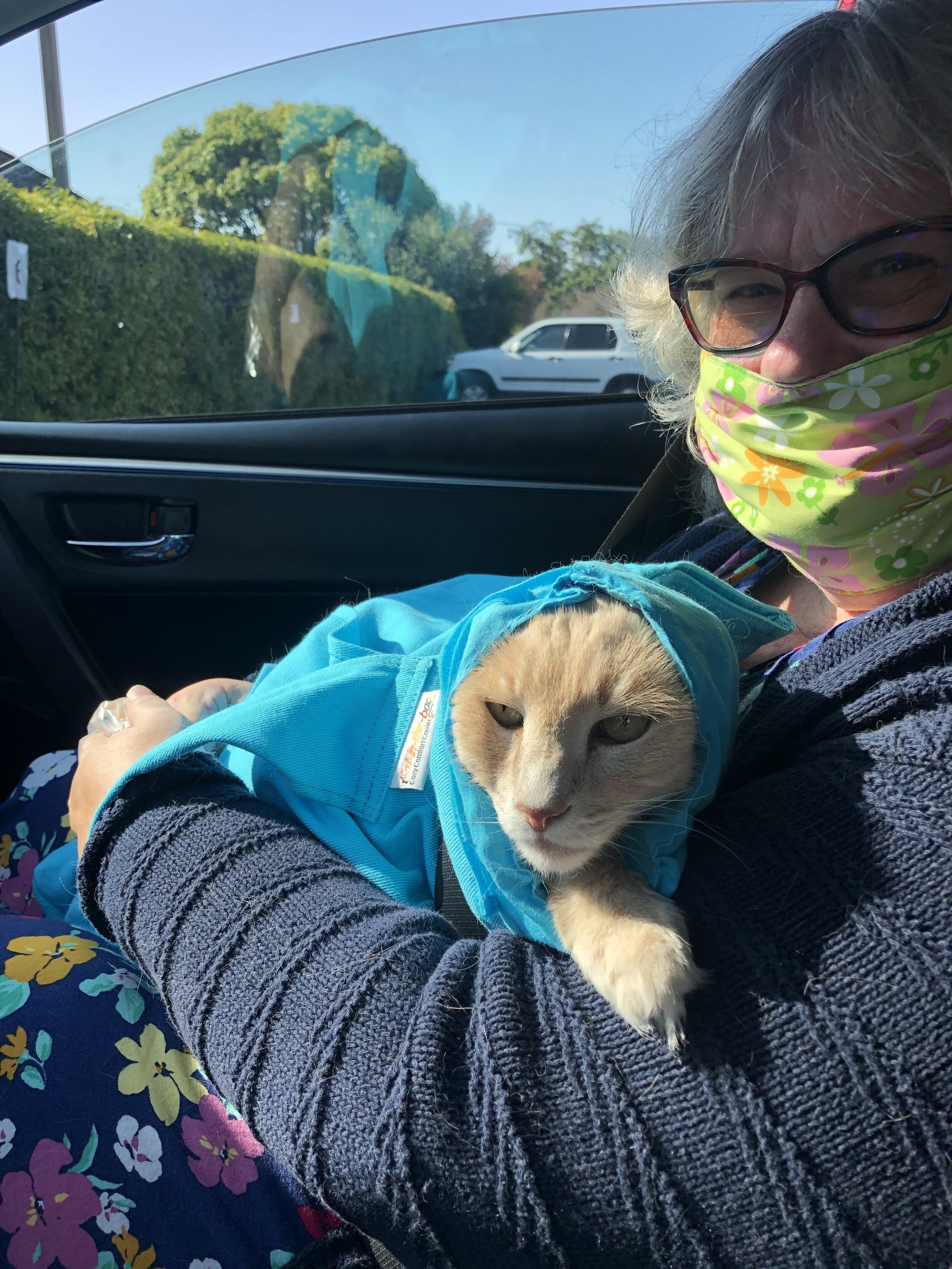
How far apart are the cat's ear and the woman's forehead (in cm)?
56

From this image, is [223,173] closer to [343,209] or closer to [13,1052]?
[343,209]

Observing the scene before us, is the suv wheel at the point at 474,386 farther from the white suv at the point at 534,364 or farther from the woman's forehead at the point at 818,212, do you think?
the woman's forehead at the point at 818,212

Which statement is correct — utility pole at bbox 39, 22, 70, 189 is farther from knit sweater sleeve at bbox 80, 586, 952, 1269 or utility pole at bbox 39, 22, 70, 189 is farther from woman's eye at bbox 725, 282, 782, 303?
knit sweater sleeve at bbox 80, 586, 952, 1269

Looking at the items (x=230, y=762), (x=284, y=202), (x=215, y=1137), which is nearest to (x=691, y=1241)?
(x=215, y=1137)

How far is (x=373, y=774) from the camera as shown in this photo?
157cm

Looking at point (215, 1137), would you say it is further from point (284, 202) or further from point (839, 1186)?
point (284, 202)

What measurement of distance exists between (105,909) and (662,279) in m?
1.70

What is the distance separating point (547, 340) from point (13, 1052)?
2689 mm

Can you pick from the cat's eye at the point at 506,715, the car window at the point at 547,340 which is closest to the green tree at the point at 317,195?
the car window at the point at 547,340

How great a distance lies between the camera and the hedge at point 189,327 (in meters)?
2.96

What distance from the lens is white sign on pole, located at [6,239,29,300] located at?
2.90m

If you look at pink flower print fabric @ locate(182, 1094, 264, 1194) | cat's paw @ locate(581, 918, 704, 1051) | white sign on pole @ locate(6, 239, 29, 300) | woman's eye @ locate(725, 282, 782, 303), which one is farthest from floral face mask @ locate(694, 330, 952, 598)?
white sign on pole @ locate(6, 239, 29, 300)

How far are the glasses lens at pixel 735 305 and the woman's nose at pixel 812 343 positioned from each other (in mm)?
36

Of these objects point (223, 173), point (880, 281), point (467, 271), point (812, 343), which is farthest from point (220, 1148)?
point (223, 173)
